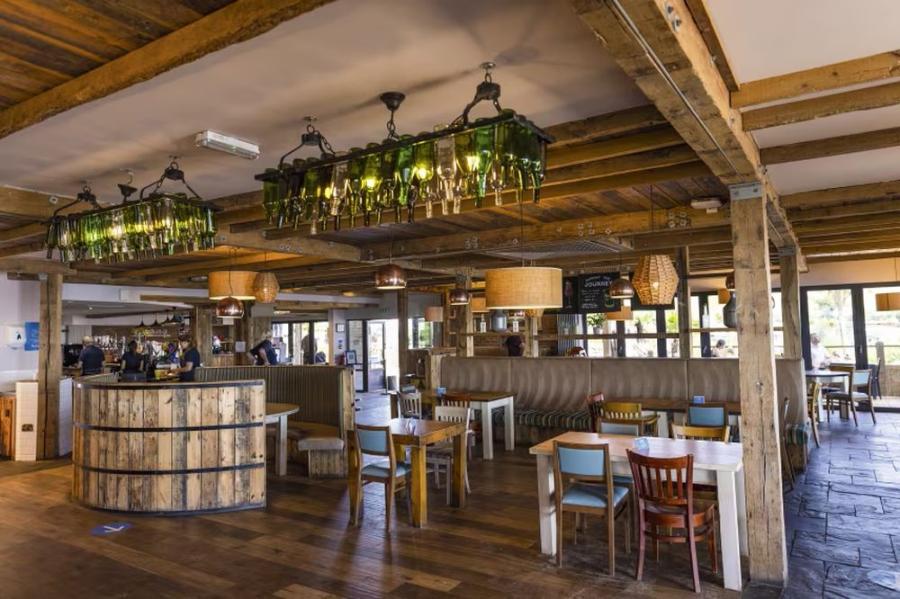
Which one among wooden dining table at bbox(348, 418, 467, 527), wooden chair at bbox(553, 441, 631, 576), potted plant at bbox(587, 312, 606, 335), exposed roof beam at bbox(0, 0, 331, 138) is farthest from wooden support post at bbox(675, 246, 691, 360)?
exposed roof beam at bbox(0, 0, 331, 138)

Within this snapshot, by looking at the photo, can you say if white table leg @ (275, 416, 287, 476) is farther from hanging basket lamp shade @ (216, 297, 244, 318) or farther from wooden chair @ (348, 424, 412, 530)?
wooden chair @ (348, 424, 412, 530)

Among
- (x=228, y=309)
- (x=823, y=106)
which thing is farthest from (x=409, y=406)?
(x=823, y=106)

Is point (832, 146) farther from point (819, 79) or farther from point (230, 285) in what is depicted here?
point (230, 285)

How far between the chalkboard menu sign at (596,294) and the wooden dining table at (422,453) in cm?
555

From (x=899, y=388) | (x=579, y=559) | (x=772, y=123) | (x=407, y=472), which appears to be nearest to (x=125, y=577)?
(x=407, y=472)

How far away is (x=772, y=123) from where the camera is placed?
3510mm

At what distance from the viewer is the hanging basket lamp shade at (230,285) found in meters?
6.88

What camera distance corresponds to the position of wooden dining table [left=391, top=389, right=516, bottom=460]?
7.85 meters

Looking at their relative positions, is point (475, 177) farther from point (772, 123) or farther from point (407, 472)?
point (407, 472)

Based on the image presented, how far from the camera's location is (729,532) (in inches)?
155

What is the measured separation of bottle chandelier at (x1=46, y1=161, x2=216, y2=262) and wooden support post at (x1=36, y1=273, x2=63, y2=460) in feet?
15.6

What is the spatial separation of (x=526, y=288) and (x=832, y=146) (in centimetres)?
244

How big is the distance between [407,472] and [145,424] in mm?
2512

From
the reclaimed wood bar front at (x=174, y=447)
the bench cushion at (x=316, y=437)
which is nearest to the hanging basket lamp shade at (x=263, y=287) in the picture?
the reclaimed wood bar front at (x=174, y=447)
